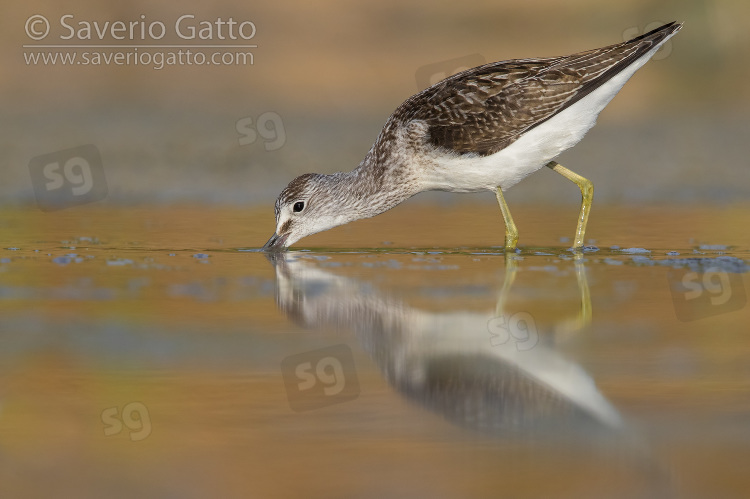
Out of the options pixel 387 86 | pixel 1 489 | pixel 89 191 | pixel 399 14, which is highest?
pixel 399 14

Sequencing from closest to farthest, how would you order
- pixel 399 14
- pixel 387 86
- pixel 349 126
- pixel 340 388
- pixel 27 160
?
1. pixel 340 388
2. pixel 27 160
3. pixel 349 126
4. pixel 387 86
5. pixel 399 14

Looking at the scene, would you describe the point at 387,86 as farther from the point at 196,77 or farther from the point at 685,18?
the point at 685,18

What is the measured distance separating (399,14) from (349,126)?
3938 mm

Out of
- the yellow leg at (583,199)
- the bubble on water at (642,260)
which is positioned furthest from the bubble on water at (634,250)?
the yellow leg at (583,199)

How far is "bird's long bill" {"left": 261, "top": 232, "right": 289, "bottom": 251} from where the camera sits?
1140 cm

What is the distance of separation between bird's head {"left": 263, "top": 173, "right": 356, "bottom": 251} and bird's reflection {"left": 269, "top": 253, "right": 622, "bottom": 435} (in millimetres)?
2126

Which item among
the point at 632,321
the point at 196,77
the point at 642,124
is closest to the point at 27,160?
the point at 196,77

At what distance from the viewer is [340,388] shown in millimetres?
6344

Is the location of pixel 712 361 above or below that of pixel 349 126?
below

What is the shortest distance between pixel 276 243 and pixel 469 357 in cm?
491

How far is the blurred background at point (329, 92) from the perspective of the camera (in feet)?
54.5

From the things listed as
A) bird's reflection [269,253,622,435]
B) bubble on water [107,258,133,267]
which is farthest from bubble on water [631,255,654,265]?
bubble on water [107,258,133,267]

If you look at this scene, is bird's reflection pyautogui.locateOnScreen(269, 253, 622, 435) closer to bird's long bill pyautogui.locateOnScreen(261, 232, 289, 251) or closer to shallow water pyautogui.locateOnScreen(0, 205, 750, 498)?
shallow water pyautogui.locateOnScreen(0, 205, 750, 498)

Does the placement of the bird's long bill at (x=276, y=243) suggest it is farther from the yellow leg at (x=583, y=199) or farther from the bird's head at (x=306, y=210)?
the yellow leg at (x=583, y=199)
